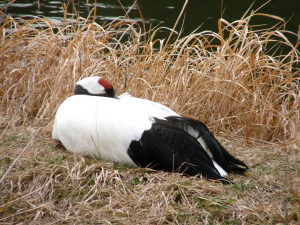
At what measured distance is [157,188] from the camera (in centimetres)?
196

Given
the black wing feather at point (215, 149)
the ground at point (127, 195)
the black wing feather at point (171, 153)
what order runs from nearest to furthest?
1. the ground at point (127, 195)
2. the black wing feather at point (171, 153)
3. the black wing feather at point (215, 149)

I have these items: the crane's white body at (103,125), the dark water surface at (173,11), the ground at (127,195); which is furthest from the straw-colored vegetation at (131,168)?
the dark water surface at (173,11)

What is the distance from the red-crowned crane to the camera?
2152 millimetres

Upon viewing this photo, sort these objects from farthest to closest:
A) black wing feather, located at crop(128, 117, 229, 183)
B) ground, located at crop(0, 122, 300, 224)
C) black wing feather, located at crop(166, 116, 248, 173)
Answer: black wing feather, located at crop(166, 116, 248, 173), black wing feather, located at crop(128, 117, 229, 183), ground, located at crop(0, 122, 300, 224)

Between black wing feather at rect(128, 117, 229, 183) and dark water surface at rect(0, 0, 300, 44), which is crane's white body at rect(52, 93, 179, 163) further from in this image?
dark water surface at rect(0, 0, 300, 44)

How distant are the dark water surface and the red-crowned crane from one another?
21.6ft

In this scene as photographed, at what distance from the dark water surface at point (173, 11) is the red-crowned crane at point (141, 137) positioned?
6.57 metres

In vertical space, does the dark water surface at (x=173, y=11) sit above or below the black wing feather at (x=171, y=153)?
above

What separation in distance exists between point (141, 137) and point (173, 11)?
855cm

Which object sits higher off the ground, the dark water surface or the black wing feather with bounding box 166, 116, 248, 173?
the dark water surface

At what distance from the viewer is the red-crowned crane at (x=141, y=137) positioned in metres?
2.15

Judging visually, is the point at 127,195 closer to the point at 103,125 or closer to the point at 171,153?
Answer: the point at 171,153

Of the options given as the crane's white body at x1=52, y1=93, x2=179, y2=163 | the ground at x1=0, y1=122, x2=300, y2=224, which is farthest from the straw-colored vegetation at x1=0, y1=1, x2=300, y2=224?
the crane's white body at x1=52, y1=93, x2=179, y2=163

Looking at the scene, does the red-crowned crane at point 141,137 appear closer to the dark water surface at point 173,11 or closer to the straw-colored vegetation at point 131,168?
the straw-colored vegetation at point 131,168
